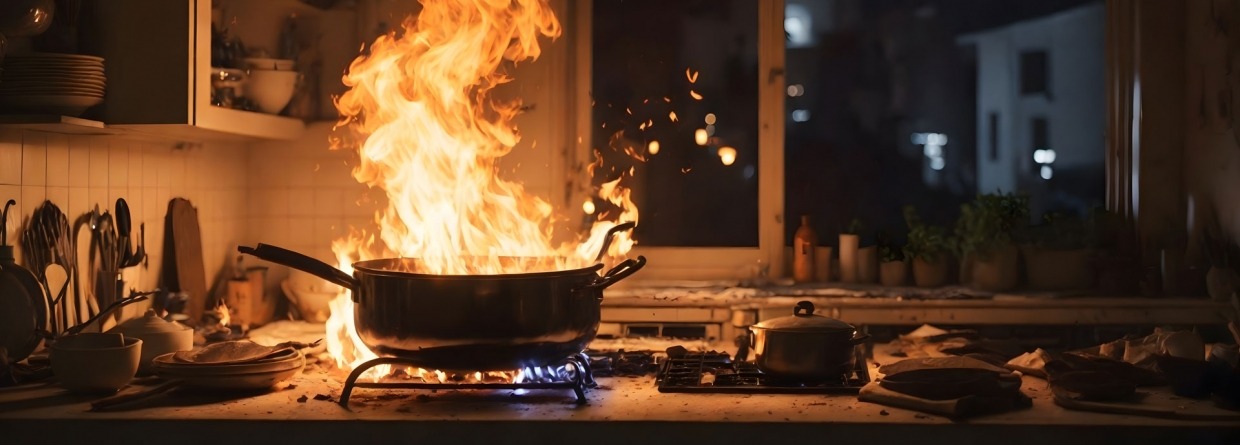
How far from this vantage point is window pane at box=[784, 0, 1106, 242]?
14.3 ft

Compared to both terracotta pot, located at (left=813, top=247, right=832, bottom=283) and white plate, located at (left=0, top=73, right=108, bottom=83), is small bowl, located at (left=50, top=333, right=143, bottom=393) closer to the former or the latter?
white plate, located at (left=0, top=73, right=108, bottom=83)

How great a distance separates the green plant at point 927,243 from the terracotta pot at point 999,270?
17cm

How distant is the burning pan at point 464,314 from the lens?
2.14 m

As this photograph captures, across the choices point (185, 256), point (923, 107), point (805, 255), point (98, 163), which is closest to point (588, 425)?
point (98, 163)

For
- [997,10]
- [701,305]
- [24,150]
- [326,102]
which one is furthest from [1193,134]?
[24,150]

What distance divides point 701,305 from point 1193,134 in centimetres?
189

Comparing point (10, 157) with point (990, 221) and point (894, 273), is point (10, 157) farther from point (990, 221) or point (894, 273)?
point (990, 221)

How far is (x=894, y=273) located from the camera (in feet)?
13.5

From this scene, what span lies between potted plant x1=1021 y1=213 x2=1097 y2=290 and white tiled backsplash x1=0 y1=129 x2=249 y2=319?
115 inches

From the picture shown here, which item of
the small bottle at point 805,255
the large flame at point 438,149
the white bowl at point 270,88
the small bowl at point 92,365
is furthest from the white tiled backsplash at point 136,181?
the small bottle at point 805,255

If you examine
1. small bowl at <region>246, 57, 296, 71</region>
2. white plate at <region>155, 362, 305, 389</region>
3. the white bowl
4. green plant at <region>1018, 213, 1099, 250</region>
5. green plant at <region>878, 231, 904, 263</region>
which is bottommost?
white plate at <region>155, 362, 305, 389</region>

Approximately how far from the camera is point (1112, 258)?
3.82 metres

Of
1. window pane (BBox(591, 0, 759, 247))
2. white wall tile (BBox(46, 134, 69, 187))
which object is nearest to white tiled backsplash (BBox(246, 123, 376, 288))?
window pane (BBox(591, 0, 759, 247))

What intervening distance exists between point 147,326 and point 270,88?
3.92 ft
